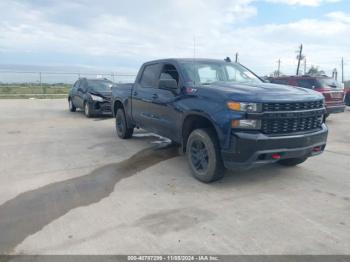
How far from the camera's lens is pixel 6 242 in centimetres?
315

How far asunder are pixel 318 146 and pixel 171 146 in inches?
133

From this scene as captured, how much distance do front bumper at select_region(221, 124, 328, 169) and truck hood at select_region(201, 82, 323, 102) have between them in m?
0.48

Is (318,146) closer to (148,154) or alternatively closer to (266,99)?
(266,99)

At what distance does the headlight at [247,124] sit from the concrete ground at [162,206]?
94 centimetres

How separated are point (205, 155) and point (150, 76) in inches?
99.0

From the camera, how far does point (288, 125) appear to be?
14.3 ft

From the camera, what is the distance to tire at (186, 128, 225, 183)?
4520 mm

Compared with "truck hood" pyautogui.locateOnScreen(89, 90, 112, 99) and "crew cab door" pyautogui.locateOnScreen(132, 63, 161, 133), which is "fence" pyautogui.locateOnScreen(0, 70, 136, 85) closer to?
"truck hood" pyautogui.locateOnScreen(89, 90, 112, 99)

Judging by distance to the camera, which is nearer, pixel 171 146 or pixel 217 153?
pixel 217 153

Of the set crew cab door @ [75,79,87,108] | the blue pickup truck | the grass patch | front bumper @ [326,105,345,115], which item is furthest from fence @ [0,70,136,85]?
the blue pickup truck

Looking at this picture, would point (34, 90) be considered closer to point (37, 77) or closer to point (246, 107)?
point (37, 77)

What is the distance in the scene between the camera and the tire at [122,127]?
798 centimetres

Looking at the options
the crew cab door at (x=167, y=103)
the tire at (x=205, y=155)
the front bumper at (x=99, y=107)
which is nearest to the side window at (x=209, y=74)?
the crew cab door at (x=167, y=103)

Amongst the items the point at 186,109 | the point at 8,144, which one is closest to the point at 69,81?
the point at 8,144
